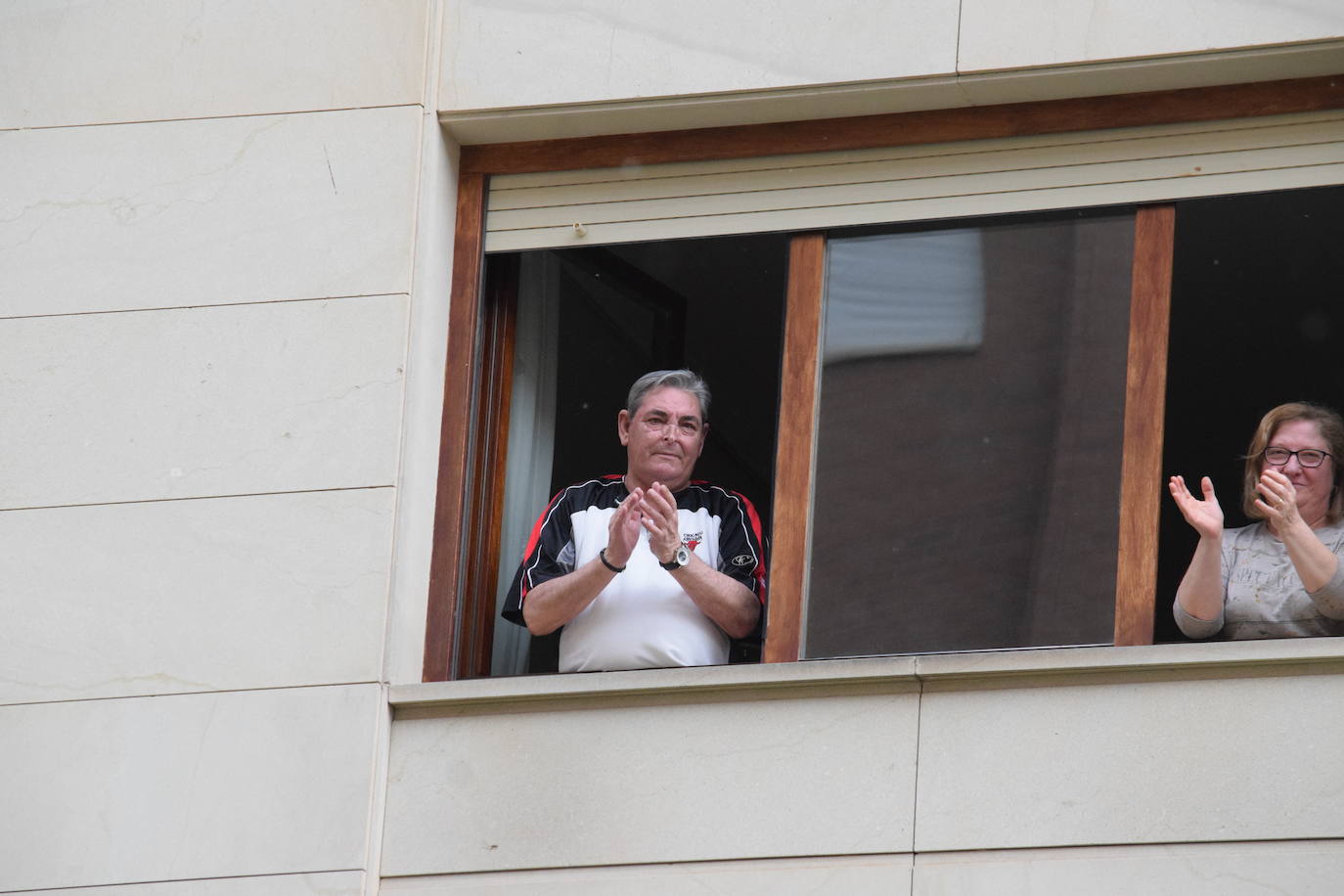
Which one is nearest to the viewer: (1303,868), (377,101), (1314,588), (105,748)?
(1303,868)

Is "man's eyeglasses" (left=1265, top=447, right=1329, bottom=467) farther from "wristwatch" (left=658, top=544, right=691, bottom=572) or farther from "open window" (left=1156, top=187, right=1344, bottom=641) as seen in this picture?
"open window" (left=1156, top=187, right=1344, bottom=641)

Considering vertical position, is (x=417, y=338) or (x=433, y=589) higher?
(x=417, y=338)

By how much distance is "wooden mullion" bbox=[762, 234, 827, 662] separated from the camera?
702 centimetres

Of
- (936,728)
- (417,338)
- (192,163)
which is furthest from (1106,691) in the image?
(192,163)

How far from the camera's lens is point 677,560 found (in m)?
6.87

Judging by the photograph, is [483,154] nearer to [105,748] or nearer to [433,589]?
[433,589]

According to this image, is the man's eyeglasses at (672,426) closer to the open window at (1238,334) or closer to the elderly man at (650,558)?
the elderly man at (650,558)

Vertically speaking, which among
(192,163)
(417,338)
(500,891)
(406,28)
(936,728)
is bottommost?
(500,891)

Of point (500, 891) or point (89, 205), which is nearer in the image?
point (500, 891)

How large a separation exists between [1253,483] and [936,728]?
144 centimetres

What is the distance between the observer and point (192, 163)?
25.1 feet

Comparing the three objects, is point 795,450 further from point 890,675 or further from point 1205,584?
point 1205,584

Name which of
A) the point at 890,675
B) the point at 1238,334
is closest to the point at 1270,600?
the point at 890,675

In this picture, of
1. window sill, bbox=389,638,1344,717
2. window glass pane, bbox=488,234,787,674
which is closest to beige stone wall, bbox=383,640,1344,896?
window sill, bbox=389,638,1344,717
